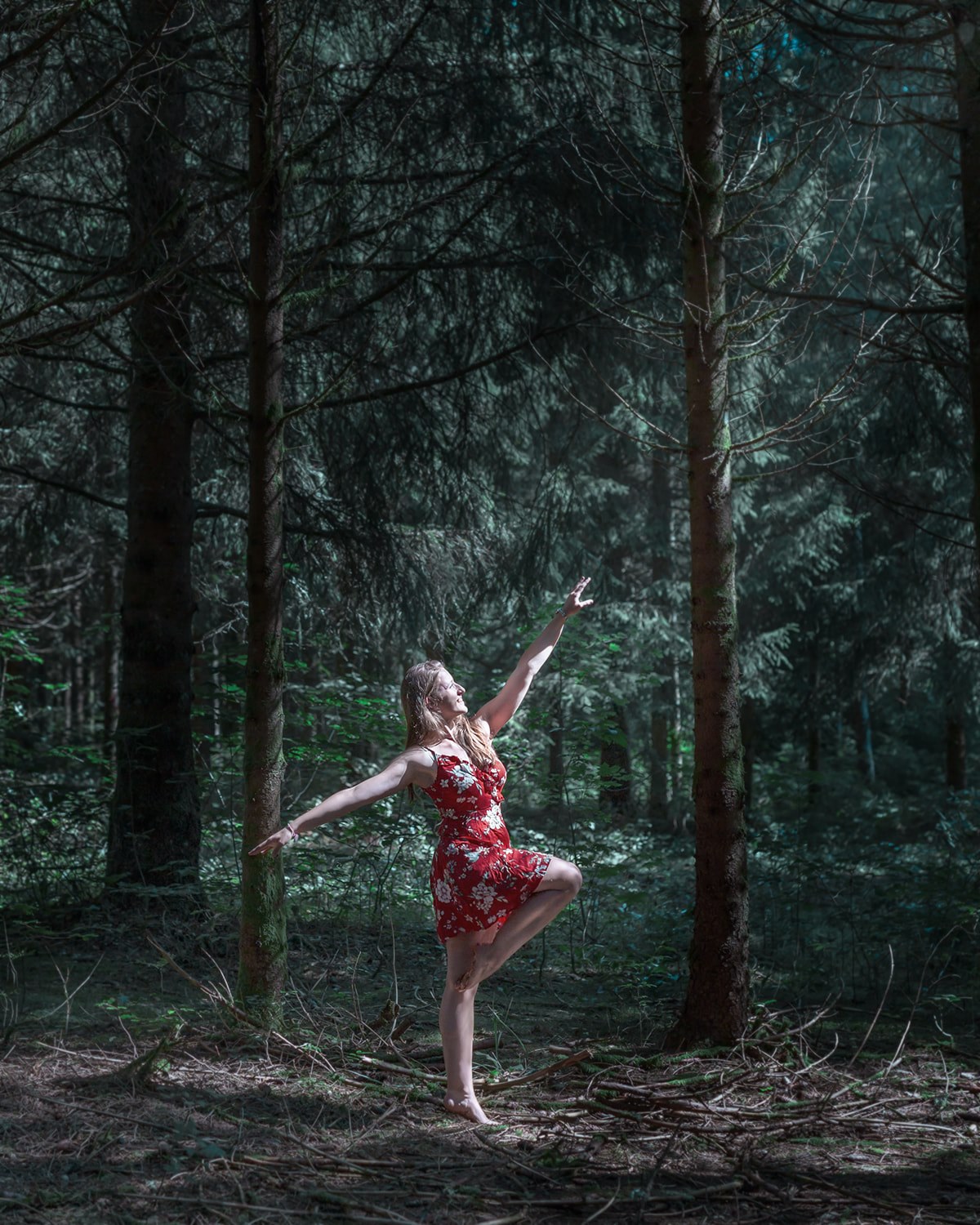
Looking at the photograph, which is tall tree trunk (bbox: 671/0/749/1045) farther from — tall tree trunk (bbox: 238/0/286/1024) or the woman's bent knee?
tall tree trunk (bbox: 238/0/286/1024)

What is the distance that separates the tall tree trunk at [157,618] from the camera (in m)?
8.10

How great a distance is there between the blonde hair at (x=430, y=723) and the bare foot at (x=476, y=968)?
0.80 metres

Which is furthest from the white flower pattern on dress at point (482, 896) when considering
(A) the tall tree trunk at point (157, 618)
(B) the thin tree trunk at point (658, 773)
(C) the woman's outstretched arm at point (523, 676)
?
(B) the thin tree trunk at point (658, 773)

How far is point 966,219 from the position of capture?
4082 millimetres

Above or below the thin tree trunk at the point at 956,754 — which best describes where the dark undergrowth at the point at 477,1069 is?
below

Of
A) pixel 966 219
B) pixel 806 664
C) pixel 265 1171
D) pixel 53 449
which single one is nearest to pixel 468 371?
pixel 966 219

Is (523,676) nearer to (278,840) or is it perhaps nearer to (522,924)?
(522,924)

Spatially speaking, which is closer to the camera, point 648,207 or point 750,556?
point 648,207

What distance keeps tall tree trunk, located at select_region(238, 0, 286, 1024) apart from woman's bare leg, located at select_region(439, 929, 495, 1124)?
114cm

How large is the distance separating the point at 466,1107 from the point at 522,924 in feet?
2.55

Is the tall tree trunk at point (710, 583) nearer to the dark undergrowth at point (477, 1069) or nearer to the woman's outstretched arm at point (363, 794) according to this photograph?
the dark undergrowth at point (477, 1069)

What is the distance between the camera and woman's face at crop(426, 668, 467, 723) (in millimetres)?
4938

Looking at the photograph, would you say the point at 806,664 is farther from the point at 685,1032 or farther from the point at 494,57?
the point at 685,1032

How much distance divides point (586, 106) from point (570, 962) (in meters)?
5.99
